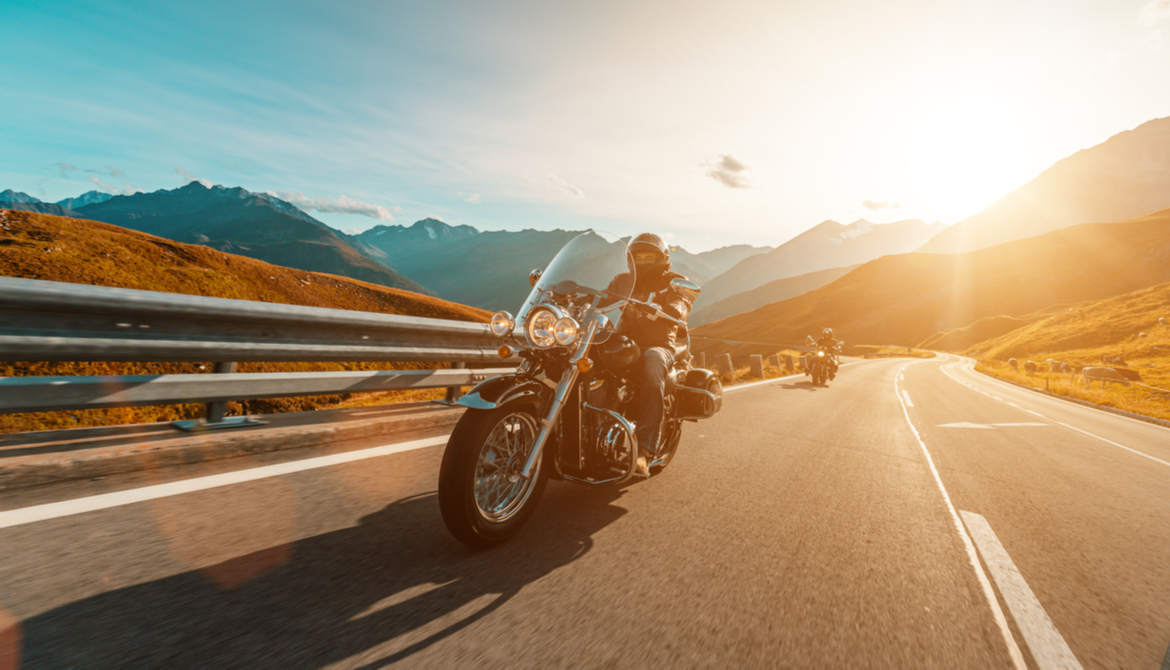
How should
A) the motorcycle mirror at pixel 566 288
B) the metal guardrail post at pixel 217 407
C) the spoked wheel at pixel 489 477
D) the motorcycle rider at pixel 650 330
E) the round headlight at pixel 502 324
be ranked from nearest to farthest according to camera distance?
the spoked wheel at pixel 489 477
the round headlight at pixel 502 324
the motorcycle mirror at pixel 566 288
the motorcycle rider at pixel 650 330
the metal guardrail post at pixel 217 407

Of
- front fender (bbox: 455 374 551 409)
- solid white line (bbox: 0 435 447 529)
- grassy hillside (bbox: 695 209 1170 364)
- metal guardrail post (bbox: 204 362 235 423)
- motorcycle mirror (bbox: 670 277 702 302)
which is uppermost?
grassy hillside (bbox: 695 209 1170 364)

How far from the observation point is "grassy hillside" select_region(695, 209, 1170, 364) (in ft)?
370

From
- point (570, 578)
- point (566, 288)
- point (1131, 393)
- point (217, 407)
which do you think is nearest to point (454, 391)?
point (217, 407)

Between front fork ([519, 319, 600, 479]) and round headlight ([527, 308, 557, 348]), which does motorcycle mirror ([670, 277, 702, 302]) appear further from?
round headlight ([527, 308, 557, 348])

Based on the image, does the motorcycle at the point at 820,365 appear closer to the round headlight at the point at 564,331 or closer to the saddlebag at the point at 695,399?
the saddlebag at the point at 695,399

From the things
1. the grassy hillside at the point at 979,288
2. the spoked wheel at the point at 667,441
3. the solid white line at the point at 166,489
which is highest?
the grassy hillside at the point at 979,288

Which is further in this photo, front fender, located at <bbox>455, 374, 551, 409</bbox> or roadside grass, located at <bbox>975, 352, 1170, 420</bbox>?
roadside grass, located at <bbox>975, 352, 1170, 420</bbox>

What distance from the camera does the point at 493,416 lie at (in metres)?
2.52

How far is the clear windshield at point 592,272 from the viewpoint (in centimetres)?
336

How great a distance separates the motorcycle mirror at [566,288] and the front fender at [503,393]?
65cm

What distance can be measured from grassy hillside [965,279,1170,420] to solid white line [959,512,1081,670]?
79.3 ft

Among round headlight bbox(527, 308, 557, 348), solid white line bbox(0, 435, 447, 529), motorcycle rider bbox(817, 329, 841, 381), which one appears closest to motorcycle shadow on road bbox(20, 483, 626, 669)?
solid white line bbox(0, 435, 447, 529)

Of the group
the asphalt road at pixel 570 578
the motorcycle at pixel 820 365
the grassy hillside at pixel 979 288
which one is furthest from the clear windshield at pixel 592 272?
the grassy hillside at pixel 979 288

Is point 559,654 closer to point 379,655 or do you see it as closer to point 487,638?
point 487,638
